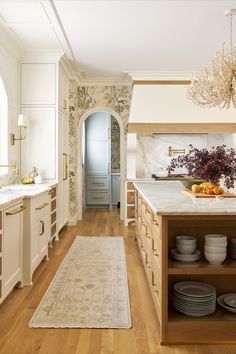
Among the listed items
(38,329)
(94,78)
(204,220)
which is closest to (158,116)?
(94,78)

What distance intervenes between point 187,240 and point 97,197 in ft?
21.6

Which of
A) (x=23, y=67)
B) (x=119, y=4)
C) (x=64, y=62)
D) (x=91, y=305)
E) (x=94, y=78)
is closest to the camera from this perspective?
(x=91, y=305)

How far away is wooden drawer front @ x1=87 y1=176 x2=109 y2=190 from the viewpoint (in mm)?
8656

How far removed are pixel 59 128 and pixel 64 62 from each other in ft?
3.67

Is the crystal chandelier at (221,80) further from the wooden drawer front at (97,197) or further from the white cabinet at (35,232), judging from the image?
the wooden drawer front at (97,197)

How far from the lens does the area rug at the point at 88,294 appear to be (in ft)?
8.04

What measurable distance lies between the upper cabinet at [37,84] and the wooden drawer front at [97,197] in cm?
398

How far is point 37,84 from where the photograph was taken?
→ 198 inches

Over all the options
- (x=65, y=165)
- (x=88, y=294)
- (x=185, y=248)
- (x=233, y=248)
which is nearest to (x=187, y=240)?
(x=185, y=248)

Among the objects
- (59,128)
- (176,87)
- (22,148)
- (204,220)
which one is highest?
(176,87)

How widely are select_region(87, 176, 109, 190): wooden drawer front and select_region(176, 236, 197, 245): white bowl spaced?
6.41 m

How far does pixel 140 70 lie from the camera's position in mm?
6039

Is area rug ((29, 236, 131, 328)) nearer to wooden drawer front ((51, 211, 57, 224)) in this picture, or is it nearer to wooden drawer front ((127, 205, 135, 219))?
wooden drawer front ((51, 211, 57, 224))

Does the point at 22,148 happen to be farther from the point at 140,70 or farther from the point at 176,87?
the point at 176,87
